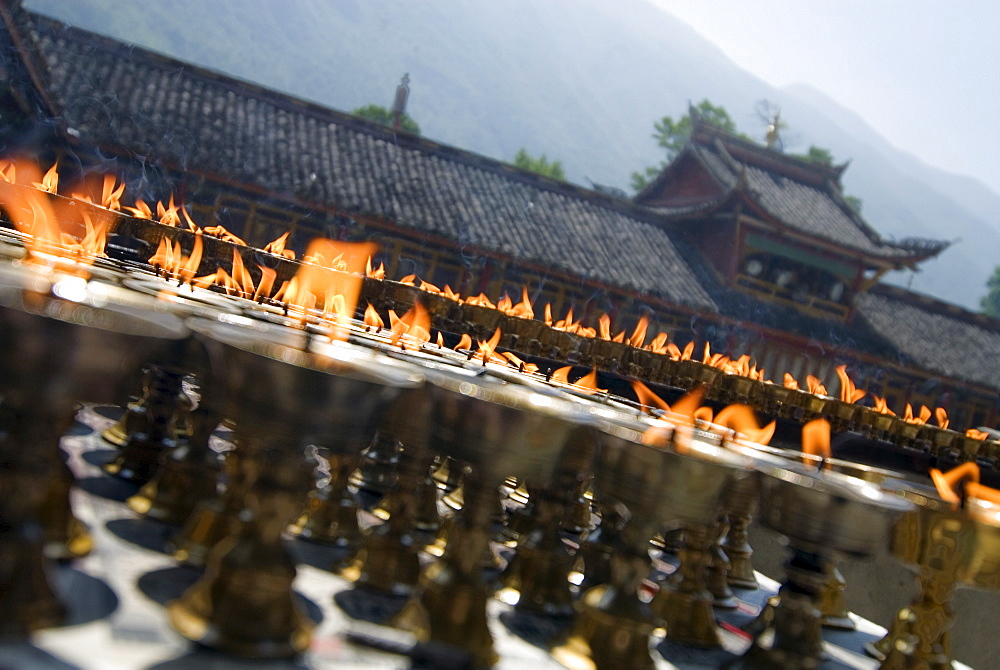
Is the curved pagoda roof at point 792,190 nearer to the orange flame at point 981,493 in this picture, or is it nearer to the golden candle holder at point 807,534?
the orange flame at point 981,493

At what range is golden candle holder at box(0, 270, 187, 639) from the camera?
3.86 ft

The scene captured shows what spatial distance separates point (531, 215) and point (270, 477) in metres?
17.0

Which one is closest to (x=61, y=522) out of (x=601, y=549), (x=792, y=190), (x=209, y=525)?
(x=209, y=525)

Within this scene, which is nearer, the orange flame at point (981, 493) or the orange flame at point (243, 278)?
the orange flame at point (981, 493)

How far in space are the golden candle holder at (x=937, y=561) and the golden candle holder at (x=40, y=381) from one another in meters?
1.44

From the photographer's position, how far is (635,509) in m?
1.56

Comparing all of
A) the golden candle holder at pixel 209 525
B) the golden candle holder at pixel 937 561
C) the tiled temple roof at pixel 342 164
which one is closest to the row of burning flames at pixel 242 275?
the golden candle holder at pixel 209 525

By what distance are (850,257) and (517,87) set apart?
119 metres

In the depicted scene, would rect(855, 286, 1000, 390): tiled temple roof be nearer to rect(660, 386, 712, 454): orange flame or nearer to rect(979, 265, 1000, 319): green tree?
rect(660, 386, 712, 454): orange flame

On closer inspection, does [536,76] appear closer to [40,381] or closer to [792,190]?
[792,190]

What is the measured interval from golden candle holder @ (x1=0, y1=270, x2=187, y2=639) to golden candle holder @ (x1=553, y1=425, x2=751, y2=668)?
2.65 feet

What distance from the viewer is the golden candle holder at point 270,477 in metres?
1.27

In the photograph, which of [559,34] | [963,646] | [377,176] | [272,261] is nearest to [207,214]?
[377,176]

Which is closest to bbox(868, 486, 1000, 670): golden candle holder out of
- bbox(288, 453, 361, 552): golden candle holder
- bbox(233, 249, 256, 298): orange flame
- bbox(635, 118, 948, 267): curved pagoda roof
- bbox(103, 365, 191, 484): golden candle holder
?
bbox(288, 453, 361, 552): golden candle holder
